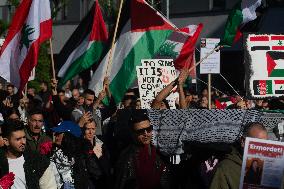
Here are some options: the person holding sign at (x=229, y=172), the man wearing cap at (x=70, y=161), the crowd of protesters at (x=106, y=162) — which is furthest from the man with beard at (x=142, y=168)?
the person holding sign at (x=229, y=172)

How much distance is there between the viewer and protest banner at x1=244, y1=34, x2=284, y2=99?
928cm

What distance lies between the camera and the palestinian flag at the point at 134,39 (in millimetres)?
13461

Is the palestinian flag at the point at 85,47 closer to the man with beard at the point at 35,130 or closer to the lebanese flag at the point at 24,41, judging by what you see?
the lebanese flag at the point at 24,41

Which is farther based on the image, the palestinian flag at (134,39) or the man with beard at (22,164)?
the palestinian flag at (134,39)

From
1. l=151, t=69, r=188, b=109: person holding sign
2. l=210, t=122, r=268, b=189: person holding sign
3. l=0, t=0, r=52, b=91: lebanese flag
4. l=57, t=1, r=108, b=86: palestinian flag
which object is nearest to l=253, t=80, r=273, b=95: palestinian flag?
l=151, t=69, r=188, b=109: person holding sign

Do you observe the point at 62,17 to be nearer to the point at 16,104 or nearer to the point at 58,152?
the point at 16,104

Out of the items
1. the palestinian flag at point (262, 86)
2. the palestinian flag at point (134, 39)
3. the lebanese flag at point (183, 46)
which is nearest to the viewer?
the palestinian flag at point (262, 86)

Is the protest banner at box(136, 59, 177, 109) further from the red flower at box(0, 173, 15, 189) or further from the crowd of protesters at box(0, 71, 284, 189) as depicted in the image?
the red flower at box(0, 173, 15, 189)

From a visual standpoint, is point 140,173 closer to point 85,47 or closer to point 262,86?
point 262,86

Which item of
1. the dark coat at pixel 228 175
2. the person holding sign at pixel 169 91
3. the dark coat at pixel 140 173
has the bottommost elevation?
the dark coat at pixel 140 173

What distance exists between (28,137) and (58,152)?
182 centimetres

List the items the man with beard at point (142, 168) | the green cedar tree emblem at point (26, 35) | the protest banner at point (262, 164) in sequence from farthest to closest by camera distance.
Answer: the green cedar tree emblem at point (26, 35) < the man with beard at point (142, 168) < the protest banner at point (262, 164)

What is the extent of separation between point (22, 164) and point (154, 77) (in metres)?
6.91

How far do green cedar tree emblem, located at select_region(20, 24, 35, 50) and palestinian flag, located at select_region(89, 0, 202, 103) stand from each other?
3.73 feet
